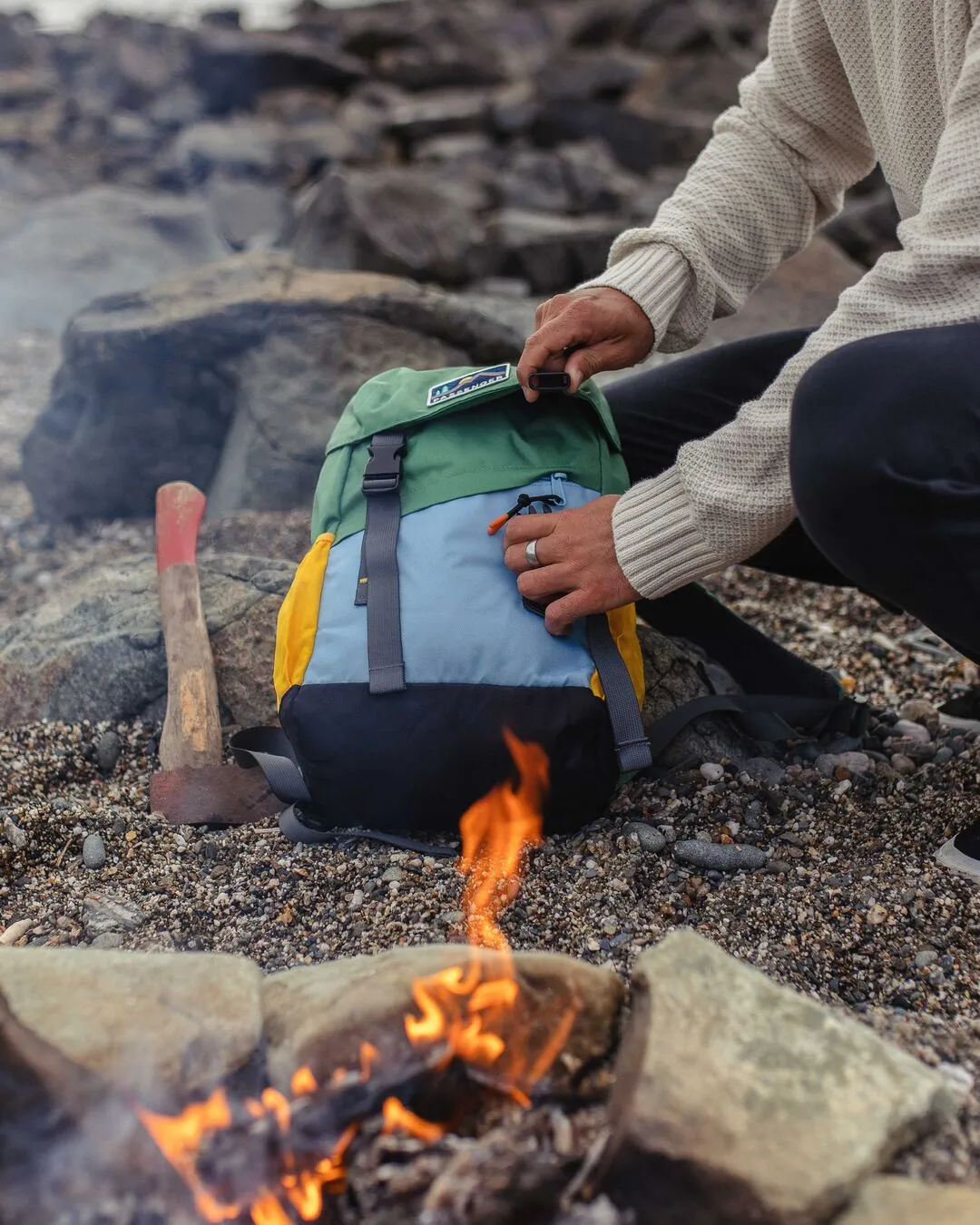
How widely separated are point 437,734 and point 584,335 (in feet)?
2.74

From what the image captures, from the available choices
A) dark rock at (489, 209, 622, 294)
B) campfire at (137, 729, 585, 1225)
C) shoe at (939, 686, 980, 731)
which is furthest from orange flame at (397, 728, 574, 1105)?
dark rock at (489, 209, 622, 294)

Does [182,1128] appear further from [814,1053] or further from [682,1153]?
[814,1053]

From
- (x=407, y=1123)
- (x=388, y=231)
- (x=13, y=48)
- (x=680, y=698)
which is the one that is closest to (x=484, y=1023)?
(x=407, y=1123)

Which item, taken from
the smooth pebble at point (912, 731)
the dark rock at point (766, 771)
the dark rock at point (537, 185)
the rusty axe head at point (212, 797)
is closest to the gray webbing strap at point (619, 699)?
the dark rock at point (766, 771)

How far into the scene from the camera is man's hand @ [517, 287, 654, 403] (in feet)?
7.11

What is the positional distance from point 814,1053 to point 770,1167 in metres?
0.17

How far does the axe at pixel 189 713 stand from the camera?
7.80ft

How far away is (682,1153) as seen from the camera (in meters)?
1.23

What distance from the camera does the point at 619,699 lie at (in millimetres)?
2092

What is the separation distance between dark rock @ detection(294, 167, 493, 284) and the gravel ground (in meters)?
3.78

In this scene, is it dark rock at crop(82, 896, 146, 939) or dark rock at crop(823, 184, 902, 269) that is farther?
dark rock at crop(823, 184, 902, 269)

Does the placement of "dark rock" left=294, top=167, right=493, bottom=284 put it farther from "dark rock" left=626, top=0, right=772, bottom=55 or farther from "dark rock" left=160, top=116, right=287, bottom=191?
"dark rock" left=626, top=0, right=772, bottom=55

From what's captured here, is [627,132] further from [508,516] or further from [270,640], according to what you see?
[508,516]

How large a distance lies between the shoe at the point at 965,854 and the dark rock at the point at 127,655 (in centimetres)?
153
